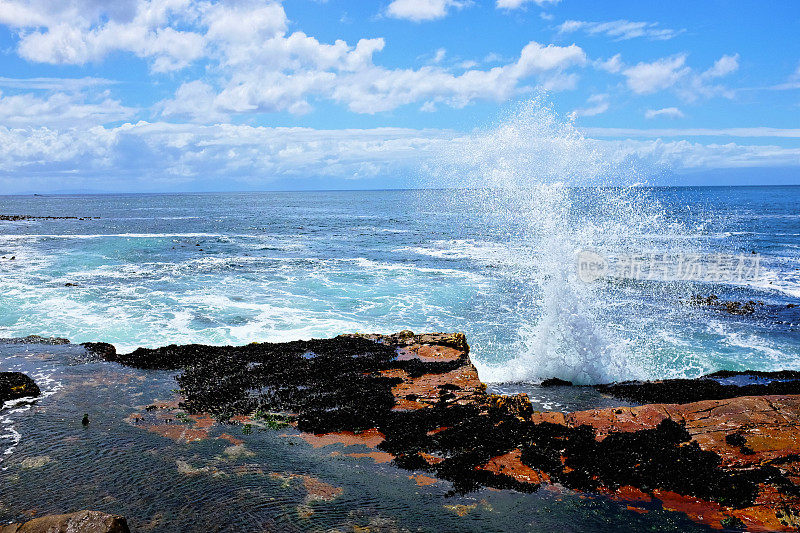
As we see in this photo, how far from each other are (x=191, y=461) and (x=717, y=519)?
9.20 metres

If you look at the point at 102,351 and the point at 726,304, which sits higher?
the point at 102,351

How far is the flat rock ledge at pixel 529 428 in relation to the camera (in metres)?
8.62

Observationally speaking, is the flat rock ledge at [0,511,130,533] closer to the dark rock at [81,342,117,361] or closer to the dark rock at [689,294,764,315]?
the dark rock at [81,342,117,361]

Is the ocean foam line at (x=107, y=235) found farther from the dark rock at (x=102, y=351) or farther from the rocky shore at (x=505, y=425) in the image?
the rocky shore at (x=505, y=425)

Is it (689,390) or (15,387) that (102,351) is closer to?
(15,387)

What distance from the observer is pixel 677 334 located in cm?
2294

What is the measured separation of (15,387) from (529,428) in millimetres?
12672

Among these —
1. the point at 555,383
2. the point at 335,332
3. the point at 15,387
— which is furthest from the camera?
the point at 335,332

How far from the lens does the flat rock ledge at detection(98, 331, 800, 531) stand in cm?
862

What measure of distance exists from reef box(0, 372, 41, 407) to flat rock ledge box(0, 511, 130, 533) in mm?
7631

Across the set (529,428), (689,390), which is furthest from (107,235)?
(689,390)

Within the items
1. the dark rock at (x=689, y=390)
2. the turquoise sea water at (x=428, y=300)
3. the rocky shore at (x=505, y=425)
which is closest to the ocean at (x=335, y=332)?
the turquoise sea water at (x=428, y=300)

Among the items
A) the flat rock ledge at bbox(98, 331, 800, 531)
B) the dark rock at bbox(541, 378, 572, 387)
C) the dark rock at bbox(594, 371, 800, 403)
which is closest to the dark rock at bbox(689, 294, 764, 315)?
the dark rock at bbox(594, 371, 800, 403)

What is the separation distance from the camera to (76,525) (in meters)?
5.72
